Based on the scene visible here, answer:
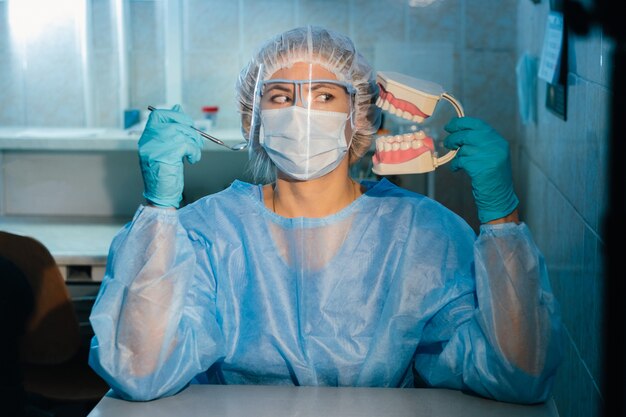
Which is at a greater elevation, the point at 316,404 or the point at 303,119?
the point at 303,119

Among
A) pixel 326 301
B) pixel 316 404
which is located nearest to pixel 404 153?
pixel 326 301

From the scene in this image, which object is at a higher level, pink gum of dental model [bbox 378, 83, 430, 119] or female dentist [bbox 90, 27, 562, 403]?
pink gum of dental model [bbox 378, 83, 430, 119]

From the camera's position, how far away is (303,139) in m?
1.60

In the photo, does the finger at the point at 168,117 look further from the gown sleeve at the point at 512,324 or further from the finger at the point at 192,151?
the gown sleeve at the point at 512,324

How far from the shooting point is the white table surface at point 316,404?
1346mm

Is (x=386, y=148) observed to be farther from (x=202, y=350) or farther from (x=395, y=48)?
(x=395, y=48)

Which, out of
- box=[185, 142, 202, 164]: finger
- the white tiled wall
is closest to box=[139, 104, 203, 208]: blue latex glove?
box=[185, 142, 202, 164]: finger

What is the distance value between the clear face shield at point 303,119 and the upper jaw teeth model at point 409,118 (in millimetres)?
154

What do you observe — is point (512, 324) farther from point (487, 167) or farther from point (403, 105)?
point (403, 105)

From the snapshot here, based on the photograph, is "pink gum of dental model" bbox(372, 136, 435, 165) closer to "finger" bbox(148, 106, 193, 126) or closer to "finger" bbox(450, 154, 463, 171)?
"finger" bbox(450, 154, 463, 171)

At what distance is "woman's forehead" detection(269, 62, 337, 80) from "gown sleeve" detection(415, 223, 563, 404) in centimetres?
45

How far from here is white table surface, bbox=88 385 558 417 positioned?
1.35 meters

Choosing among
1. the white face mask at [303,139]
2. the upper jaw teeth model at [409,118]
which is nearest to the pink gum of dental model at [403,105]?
the upper jaw teeth model at [409,118]

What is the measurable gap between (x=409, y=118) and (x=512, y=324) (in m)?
0.39
